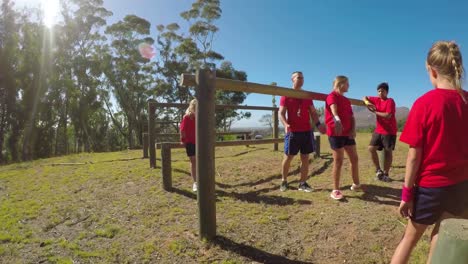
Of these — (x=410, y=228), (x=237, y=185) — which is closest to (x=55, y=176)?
(x=237, y=185)

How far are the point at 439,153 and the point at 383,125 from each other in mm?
3672

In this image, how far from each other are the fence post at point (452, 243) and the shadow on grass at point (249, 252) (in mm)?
1717

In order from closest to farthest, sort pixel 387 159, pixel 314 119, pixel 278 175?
1. pixel 314 119
2. pixel 387 159
3. pixel 278 175

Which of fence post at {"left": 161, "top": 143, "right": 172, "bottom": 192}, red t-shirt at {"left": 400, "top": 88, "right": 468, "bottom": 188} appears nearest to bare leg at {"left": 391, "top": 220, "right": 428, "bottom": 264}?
red t-shirt at {"left": 400, "top": 88, "right": 468, "bottom": 188}

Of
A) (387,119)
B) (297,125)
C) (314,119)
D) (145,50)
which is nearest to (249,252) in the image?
(297,125)

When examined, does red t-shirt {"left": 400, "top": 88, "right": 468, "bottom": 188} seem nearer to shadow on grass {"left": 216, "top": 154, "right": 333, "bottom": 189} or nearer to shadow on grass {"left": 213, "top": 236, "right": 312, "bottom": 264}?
shadow on grass {"left": 213, "top": 236, "right": 312, "bottom": 264}

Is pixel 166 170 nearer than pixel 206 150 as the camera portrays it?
No

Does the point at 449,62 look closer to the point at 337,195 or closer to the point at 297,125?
the point at 337,195

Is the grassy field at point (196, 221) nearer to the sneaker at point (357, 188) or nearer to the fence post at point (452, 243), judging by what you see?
the sneaker at point (357, 188)

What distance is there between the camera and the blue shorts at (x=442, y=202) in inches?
72.0

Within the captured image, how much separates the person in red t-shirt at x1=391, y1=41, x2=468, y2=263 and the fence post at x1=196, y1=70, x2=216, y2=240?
1.87m

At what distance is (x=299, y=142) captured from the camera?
474 centimetres

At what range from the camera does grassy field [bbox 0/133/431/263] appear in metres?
3.09

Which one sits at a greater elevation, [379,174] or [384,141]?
[384,141]
